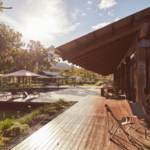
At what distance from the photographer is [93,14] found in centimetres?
686

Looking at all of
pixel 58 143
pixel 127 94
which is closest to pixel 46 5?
pixel 58 143

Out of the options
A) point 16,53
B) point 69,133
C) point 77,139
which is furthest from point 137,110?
point 16,53

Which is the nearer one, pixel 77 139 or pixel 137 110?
pixel 77 139

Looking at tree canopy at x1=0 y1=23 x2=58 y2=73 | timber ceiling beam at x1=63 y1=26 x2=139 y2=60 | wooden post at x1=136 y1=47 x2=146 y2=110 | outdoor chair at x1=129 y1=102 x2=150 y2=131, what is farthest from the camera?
tree canopy at x1=0 y1=23 x2=58 y2=73

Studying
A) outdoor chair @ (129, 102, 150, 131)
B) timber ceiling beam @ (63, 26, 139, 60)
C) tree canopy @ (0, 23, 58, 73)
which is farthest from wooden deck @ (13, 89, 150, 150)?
tree canopy @ (0, 23, 58, 73)

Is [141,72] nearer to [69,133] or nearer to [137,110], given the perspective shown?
[137,110]

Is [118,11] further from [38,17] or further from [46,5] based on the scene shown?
[38,17]

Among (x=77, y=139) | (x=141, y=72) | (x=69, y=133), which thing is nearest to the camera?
(x=77, y=139)

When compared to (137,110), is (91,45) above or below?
above

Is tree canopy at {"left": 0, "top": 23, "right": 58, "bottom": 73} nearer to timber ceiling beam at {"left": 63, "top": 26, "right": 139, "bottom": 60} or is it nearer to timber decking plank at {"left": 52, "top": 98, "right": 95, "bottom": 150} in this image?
timber ceiling beam at {"left": 63, "top": 26, "right": 139, "bottom": 60}

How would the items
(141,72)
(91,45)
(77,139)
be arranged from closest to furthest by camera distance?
(77,139) → (91,45) → (141,72)

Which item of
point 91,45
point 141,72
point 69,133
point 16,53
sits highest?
point 16,53

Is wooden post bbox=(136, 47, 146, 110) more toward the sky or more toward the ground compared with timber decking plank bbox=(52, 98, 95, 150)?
more toward the sky

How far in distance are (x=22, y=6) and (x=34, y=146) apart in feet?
15.4
